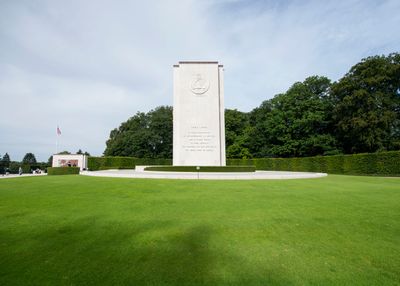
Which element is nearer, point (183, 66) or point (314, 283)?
point (314, 283)

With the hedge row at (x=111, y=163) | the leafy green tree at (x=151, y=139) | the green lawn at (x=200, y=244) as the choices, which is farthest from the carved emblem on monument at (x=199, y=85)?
the leafy green tree at (x=151, y=139)

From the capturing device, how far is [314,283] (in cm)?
A: 316

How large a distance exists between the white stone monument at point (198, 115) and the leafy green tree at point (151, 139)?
26.3 m

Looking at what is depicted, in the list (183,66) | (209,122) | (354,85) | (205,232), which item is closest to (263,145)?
(354,85)

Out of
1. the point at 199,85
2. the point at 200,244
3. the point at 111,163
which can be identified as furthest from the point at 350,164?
the point at 111,163

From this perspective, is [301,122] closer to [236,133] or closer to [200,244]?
[236,133]

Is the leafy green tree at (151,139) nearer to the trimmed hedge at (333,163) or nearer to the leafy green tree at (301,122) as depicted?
the trimmed hedge at (333,163)

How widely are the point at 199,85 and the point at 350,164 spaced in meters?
17.8

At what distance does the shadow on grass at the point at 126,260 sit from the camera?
3229 millimetres

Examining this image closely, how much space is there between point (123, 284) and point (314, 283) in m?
2.34

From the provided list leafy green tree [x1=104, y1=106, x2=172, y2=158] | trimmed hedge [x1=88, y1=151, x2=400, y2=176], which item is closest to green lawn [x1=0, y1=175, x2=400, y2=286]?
trimmed hedge [x1=88, y1=151, x2=400, y2=176]

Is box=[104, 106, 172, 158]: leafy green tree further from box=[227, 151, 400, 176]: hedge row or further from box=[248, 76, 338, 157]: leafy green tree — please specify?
box=[227, 151, 400, 176]: hedge row

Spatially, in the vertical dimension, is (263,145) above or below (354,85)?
below

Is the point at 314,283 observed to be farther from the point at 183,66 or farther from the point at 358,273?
the point at 183,66
